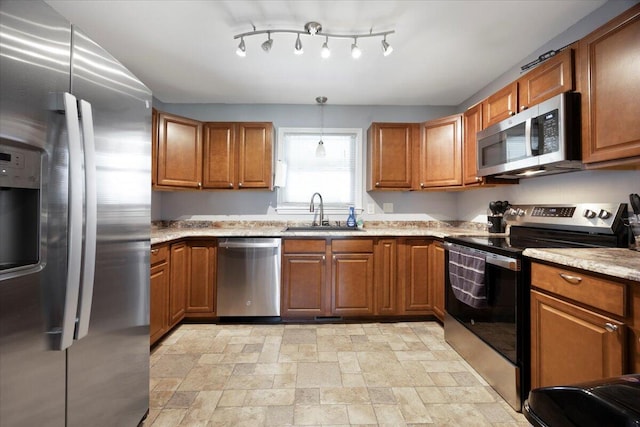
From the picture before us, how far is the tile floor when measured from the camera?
4.79ft

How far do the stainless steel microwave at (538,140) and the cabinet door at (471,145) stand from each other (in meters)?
0.21

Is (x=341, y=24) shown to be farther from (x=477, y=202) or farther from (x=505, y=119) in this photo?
(x=477, y=202)

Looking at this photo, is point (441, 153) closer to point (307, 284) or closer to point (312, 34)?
point (312, 34)

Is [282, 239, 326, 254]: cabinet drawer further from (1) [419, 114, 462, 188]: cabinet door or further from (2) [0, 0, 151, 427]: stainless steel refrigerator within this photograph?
(2) [0, 0, 151, 427]: stainless steel refrigerator

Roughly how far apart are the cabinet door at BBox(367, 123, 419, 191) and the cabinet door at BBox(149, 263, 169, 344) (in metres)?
2.24

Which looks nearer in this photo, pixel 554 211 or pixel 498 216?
pixel 554 211

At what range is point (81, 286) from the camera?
89 cm

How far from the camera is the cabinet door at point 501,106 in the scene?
6.58ft

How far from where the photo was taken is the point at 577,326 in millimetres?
1200

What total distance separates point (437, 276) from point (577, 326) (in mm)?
1441

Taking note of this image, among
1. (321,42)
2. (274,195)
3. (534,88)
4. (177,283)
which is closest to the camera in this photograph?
(534,88)

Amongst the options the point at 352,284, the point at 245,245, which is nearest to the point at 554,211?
the point at 352,284

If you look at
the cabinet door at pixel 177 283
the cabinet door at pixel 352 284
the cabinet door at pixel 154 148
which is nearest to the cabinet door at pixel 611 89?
the cabinet door at pixel 352 284

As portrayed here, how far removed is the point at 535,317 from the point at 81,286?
203 centimetres
